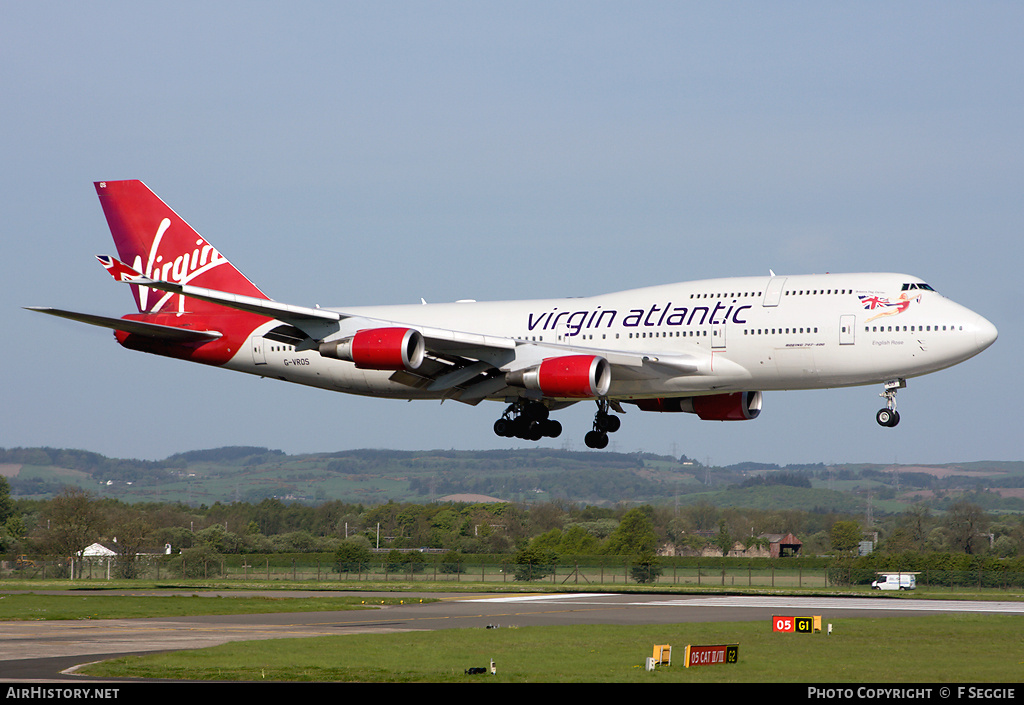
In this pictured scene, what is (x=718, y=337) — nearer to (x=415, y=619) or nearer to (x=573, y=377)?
(x=573, y=377)

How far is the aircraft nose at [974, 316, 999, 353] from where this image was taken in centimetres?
4172

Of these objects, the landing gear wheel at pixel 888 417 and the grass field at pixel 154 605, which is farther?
the grass field at pixel 154 605

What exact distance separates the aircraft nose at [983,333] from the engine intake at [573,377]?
1310 centimetres

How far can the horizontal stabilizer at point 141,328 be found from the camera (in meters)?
45.4

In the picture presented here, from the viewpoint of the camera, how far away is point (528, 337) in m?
→ 49.0

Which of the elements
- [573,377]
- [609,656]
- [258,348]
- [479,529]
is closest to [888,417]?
[573,377]

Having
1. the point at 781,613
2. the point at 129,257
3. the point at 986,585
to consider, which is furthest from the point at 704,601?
the point at 129,257

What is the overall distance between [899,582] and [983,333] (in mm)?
36246

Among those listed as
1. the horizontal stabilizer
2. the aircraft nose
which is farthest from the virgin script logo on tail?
the aircraft nose

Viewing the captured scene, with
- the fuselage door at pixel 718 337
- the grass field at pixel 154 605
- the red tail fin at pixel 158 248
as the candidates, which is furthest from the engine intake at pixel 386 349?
the grass field at pixel 154 605

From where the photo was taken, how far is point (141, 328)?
50.2 meters

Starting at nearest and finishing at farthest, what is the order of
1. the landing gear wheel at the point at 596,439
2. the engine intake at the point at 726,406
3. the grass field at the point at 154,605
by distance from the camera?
the grass field at the point at 154,605
the engine intake at the point at 726,406
the landing gear wheel at the point at 596,439

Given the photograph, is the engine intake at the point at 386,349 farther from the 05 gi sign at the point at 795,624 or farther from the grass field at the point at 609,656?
the 05 gi sign at the point at 795,624
